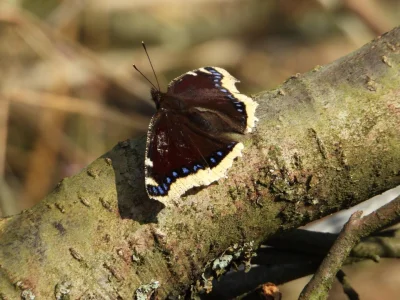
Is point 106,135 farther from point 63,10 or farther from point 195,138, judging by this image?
point 195,138

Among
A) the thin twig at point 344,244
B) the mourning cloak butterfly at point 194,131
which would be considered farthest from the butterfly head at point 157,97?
the thin twig at point 344,244

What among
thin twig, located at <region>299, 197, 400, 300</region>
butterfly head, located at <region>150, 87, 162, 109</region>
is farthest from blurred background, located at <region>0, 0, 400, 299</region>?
thin twig, located at <region>299, 197, 400, 300</region>

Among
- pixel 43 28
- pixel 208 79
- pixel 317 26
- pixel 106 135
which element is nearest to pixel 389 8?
pixel 317 26

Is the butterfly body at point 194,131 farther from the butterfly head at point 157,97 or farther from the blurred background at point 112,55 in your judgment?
the blurred background at point 112,55

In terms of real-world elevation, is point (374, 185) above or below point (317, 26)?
above

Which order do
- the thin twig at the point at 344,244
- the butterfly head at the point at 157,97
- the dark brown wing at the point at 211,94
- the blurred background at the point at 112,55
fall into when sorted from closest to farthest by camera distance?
the thin twig at the point at 344,244, the dark brown wing at the point at 211,94, the butterfly head at the point at 157,97, the blurred background at the point at 112,55

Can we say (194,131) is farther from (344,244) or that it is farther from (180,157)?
(344,244)

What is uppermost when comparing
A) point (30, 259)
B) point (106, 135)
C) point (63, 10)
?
point (30, 259)

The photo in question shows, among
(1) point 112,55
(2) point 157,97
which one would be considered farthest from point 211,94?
(1) point 112,55
